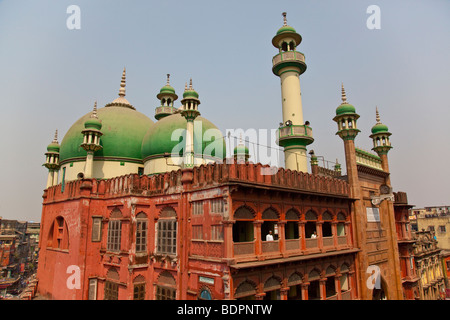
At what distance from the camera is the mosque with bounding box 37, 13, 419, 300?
13.4 meters

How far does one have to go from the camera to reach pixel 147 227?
53.5ft

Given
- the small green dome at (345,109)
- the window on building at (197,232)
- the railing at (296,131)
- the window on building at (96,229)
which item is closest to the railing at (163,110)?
the railing at (296,131)

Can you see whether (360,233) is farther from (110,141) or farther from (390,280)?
(110,141)

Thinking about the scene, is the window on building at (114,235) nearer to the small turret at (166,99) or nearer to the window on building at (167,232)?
the window on building at (167,232)

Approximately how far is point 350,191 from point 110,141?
700 inches

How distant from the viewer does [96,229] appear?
1744 cm

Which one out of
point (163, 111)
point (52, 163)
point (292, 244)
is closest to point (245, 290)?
point (292, 244)

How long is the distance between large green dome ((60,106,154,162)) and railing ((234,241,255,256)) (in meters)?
12.7

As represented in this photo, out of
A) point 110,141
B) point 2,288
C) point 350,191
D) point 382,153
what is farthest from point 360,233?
point 2,288

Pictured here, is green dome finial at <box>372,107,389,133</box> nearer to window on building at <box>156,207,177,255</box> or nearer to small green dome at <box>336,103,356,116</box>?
small green dome at <box>336,103,356,116</box>

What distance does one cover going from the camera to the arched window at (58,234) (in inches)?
739

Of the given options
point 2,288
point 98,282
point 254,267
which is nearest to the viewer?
point 254,267

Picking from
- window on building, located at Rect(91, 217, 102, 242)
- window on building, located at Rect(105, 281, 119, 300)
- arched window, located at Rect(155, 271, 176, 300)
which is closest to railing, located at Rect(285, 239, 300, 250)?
arched window, located at Rect(155, 271, 176, 300)
